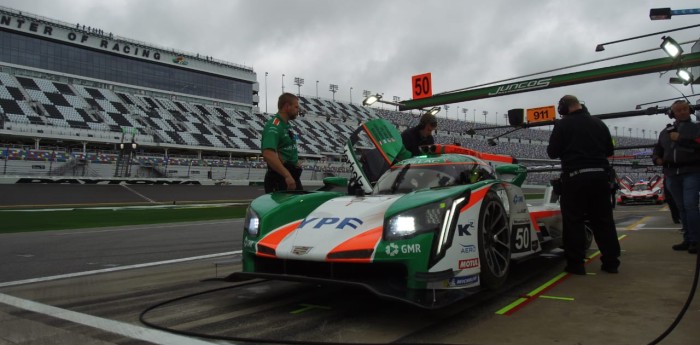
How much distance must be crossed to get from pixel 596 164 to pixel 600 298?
1532mm

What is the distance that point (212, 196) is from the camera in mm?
27703

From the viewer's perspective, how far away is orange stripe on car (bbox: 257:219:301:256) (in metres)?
3.14

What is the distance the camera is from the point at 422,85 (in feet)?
50.1

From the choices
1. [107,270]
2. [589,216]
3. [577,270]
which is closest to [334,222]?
[577,270]

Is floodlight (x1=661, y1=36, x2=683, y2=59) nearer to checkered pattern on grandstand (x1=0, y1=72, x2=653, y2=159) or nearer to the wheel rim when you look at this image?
the wheel rim

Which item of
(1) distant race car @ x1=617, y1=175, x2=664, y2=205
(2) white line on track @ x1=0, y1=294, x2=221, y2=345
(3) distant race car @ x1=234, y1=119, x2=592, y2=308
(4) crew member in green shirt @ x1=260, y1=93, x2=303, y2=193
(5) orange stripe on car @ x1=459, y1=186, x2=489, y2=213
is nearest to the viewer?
(2) white line on track @ x1=0, y1=294, x2=221, y2=345

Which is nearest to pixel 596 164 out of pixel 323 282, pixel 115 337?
pixel 323 282

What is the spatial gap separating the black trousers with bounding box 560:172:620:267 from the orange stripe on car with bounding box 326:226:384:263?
2370 mm

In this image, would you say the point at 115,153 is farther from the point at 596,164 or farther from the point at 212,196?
the point at 596,164

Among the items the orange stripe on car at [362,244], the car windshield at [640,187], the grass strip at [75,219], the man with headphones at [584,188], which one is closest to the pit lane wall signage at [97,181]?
the grass strip at [75,219]

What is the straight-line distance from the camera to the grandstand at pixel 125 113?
34281mm

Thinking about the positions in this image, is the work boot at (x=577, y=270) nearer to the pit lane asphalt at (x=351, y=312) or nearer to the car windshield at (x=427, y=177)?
the pit lane asphalt at (x=351, y=312)

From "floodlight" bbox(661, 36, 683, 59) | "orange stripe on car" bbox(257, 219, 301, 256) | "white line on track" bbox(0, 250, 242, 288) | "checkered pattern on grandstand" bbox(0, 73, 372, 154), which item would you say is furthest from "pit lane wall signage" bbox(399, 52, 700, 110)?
"checkered pattern on grandstand" bbox(0, 73, 372, 154)

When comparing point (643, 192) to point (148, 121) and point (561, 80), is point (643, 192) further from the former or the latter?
point (148, 121)
